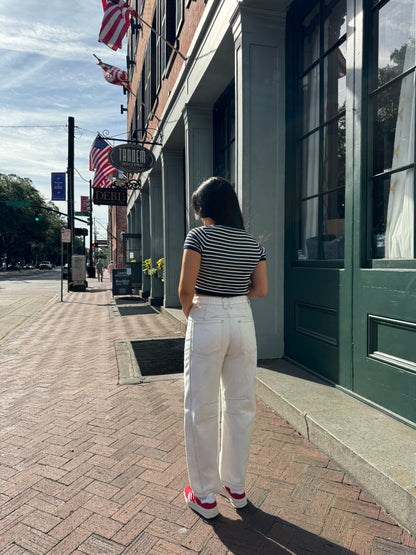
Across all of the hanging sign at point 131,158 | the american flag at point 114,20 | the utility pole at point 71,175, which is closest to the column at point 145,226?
the hanging sign at point 131,158

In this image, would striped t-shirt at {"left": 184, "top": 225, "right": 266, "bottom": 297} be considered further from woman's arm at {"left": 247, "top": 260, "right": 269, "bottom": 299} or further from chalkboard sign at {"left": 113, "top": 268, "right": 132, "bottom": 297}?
chalkboard sign at {"left": 113, "top": 268, "right": 132, "bottom": 297}

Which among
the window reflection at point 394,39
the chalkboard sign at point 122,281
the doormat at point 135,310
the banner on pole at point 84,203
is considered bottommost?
the doormat at point 135,310

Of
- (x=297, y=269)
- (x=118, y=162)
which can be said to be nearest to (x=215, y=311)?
(x=297, y=269)

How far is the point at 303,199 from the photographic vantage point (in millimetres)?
4695

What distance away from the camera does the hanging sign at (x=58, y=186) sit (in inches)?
857

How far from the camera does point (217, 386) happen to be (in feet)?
Answer: 7.33

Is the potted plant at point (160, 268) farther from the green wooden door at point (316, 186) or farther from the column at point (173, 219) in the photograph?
the green wooden door at point (316, 186)

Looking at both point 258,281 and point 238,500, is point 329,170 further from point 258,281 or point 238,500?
point 238,500

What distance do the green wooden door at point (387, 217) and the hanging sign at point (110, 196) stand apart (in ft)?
49.5

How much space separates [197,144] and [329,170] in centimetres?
445

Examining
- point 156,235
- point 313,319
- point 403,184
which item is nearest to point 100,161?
point 156,235

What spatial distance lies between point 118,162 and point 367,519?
1018 cm

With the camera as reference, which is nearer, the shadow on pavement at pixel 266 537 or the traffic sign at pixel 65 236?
→ the shadow on pavement at pixel 266 537

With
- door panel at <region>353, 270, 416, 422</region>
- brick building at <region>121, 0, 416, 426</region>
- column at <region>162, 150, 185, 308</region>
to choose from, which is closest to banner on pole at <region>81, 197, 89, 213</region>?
column at <region>162, 150, 185, 308</region>
